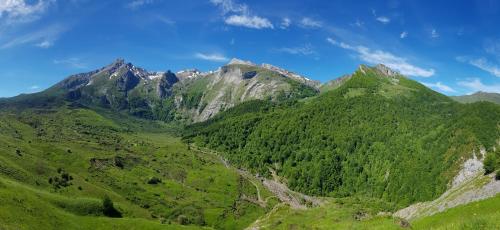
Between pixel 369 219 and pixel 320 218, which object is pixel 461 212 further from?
pixel 320 218

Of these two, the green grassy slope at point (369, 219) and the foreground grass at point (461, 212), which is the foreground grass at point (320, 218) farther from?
the foreground grass at point (461, 212)

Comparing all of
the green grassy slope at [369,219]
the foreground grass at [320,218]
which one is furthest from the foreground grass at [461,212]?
the foreground grass at [320,218]

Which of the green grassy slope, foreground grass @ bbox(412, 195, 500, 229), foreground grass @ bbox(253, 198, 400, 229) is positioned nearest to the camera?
the green grassy slope

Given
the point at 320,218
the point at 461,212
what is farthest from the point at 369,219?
the point at 320,218

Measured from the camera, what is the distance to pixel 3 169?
153 meters

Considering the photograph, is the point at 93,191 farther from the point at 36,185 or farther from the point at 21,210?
the point at 21,210

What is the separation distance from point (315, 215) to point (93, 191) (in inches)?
4472

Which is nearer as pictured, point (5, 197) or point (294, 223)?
point (5, 197)

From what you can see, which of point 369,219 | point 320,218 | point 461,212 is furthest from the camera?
point 320,218

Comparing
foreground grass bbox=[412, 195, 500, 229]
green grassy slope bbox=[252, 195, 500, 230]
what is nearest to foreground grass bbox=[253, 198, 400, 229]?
green grassy slope bbox=[252, 195, 500, 230]

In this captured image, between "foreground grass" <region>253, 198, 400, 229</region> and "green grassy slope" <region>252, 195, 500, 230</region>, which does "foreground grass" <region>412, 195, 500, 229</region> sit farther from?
→ "foreground grass" <region>253, 198, 400, 229</region>

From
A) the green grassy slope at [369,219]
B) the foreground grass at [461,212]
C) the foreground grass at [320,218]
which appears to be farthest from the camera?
the foreground grass at [320,218]

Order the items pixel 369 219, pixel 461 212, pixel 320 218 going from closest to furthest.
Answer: pixel 461 212 → pixel 369 219 → pixel 320 218

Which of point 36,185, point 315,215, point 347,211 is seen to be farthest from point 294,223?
point 36,185
